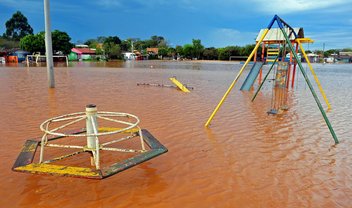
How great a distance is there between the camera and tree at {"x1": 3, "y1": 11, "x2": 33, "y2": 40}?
102625 millimetres

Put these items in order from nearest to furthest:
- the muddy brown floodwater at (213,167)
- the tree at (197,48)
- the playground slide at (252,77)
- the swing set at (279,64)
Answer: the muddy brown floodwater at (213,167) → the swing set at (279,64) → the playground slide at (252,77) → the tree at (197,48)

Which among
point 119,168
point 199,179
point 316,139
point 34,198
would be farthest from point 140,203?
point 316,139

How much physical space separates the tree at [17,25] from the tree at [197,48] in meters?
62.1

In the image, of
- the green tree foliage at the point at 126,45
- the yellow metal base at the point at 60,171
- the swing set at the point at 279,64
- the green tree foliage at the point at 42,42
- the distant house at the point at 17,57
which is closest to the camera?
the yellow metal base at the point at 60,171

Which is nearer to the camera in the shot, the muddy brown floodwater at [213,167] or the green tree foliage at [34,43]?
the muddy brown floodwater at [213,167]

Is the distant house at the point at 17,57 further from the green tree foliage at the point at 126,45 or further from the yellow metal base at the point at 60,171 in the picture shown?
the yellow metal base at the point at 60,171

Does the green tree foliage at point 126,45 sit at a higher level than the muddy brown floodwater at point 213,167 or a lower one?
higher

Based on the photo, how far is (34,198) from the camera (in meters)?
3.42

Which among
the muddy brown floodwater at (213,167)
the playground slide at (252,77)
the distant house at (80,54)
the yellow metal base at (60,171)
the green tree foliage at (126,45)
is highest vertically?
the green tree foliage at (126,45)

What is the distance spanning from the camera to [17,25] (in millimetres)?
103875

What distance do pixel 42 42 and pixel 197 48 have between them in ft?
186

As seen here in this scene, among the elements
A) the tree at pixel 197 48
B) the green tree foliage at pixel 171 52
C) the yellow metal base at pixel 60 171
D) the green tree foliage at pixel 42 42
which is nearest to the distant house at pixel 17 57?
the green tree foliage at pixel 42 42

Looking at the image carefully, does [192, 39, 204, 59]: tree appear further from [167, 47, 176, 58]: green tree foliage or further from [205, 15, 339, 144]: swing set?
[205, 15, 339, 144]: swing set

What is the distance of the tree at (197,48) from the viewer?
9912 centimetres
